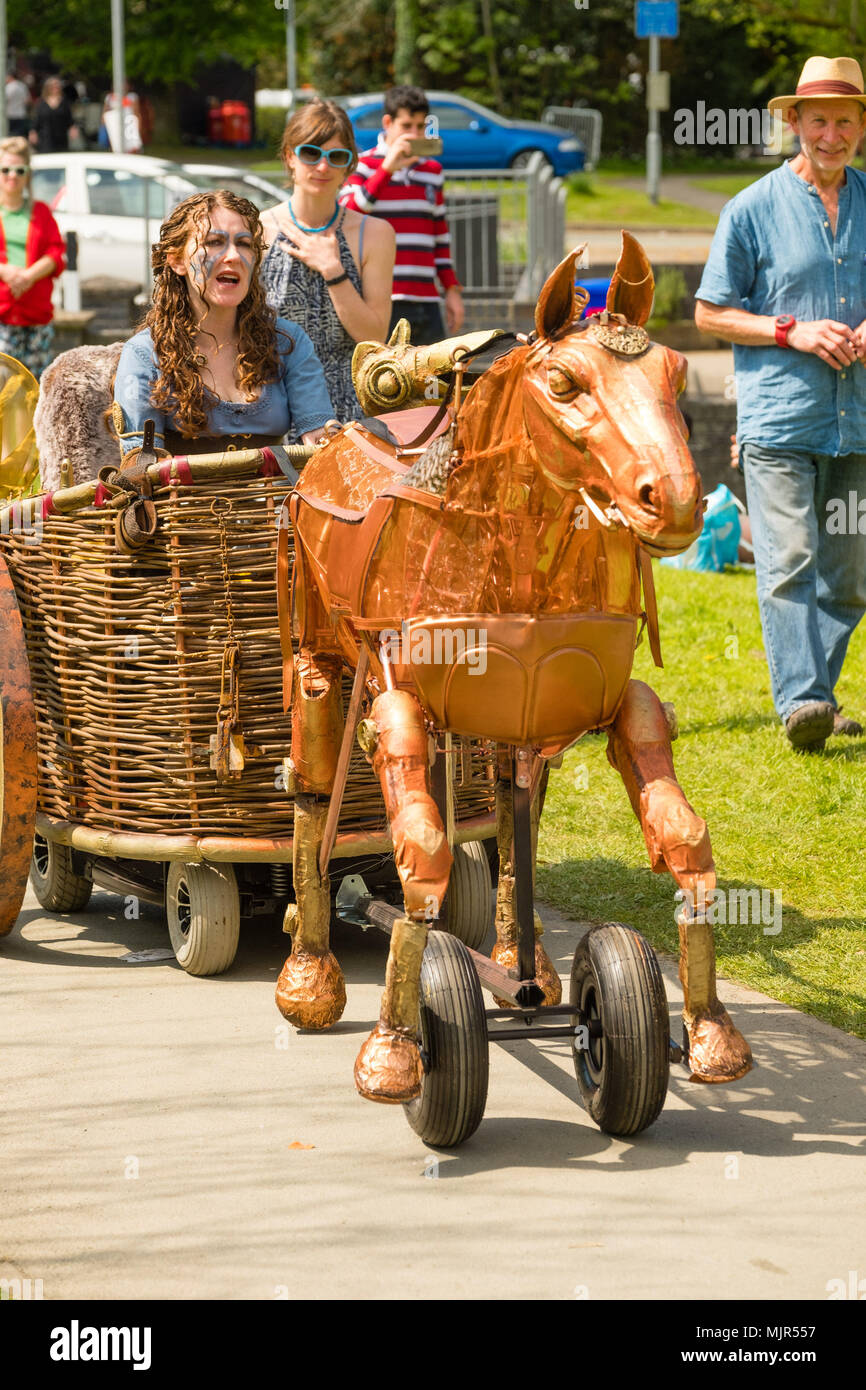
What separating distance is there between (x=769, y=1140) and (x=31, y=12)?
39.1 metres

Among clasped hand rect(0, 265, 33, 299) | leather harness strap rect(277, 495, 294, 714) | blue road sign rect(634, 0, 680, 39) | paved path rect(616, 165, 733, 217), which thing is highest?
blue road sign rect(634, 0, 680, 39)

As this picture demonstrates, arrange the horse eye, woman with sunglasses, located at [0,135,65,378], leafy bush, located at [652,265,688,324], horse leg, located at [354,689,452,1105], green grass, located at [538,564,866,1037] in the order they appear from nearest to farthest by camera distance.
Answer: the horse eye → horse leg, located at [354,689,452,1105] → green grass, located at [538,564,866,1037] → woman with sunglasses, located at [0,135,65,378] → leafy bush, located at [652,265,688,324]

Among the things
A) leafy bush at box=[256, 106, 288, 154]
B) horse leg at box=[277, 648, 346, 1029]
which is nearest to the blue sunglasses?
horse leg at box=[277, 648, 346, 1029]

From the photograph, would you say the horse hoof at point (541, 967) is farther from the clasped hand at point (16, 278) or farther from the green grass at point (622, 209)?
the green grass at point (622, 209)

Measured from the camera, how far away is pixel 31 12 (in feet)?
127

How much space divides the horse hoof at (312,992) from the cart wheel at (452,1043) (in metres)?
0.69

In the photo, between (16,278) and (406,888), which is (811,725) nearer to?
(406,888)

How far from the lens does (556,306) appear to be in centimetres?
338

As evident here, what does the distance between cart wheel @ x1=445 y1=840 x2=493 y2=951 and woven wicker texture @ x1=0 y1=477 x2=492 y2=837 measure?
144 millimetres

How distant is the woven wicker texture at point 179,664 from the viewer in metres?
4.88

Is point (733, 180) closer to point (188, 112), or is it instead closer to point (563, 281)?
point (188, 112)

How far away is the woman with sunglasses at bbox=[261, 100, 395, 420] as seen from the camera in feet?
20.5

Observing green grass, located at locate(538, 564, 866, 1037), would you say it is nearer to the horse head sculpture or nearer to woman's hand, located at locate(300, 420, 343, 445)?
woman's hand, located at locate(300, 420, 343, 445)

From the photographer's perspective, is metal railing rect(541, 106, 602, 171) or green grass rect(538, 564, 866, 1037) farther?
metal railing rect(541, 106, 602, 171)
